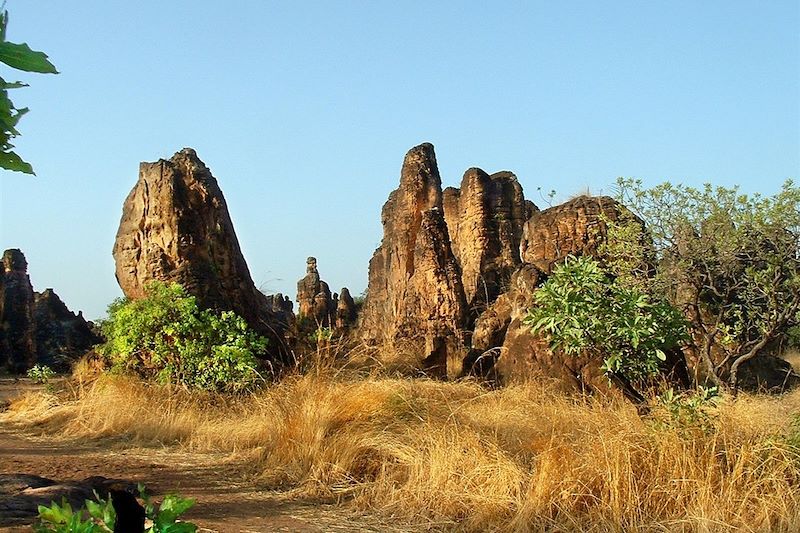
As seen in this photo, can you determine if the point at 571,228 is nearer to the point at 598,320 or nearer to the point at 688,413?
the point at 598,320

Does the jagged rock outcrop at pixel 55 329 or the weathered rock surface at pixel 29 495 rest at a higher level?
the jagged rock outcrop at pixel 55 329

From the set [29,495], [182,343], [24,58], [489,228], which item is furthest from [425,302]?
[24,58]

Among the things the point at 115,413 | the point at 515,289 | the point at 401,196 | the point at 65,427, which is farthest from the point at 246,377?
the point at 401,196

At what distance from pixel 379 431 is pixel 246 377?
400cm

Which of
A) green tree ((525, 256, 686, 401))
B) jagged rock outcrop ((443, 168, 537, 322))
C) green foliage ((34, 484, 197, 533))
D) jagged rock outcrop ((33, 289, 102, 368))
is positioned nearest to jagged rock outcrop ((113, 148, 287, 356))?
green tree ((525, 256, 686, 401))

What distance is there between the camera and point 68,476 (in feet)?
26.1

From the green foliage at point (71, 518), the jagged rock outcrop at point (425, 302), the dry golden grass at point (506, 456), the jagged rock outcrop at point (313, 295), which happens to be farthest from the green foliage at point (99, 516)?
the jagged rock outcrop at point (313, 295)

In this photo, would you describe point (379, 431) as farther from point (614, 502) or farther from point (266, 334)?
point (266, 334)

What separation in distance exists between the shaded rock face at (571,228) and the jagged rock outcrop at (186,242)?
670 centimetres

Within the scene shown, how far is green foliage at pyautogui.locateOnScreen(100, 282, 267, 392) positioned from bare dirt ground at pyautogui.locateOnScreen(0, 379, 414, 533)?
1.67 metres

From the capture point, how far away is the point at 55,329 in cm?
3456

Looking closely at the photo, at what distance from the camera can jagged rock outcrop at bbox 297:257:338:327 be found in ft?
136

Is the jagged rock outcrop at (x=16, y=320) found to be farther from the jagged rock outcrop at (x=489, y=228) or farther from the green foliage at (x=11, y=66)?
the green foliage at (x=11, y=66)

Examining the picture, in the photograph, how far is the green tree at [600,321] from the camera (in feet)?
28.1
